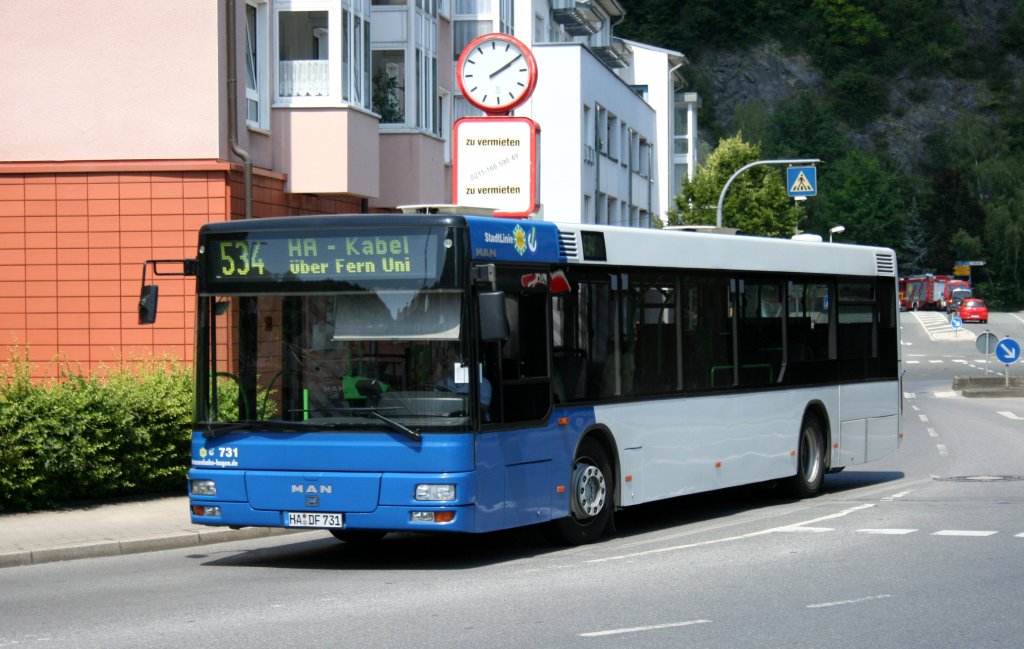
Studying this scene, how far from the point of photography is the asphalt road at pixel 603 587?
8.70 metres

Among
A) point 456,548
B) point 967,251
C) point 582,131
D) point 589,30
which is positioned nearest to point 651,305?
point 456,548

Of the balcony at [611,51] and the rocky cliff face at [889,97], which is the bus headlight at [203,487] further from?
the rocky cliff face at [889,97]

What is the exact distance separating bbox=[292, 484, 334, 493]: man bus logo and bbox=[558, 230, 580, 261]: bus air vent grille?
2773 mm

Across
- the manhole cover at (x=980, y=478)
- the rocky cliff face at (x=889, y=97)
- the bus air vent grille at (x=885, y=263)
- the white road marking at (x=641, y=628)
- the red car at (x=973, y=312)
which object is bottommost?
the manhole cover at (x=980, y=478)

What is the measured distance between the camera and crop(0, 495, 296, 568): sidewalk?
13.0 m

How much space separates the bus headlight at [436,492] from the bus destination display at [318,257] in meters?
1.52

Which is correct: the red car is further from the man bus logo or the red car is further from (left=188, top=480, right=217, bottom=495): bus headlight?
the man bus logo

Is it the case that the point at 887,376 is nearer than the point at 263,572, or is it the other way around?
the point at 263,572

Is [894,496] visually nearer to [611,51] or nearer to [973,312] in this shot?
[611,51]

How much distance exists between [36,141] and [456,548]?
1132 cm

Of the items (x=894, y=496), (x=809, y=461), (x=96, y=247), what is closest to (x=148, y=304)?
(x=809, y=461)

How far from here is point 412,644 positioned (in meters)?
8.34

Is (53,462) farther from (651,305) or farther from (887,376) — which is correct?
(887,376)

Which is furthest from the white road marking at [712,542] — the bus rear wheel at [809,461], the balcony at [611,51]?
the balcony at [611,51]
